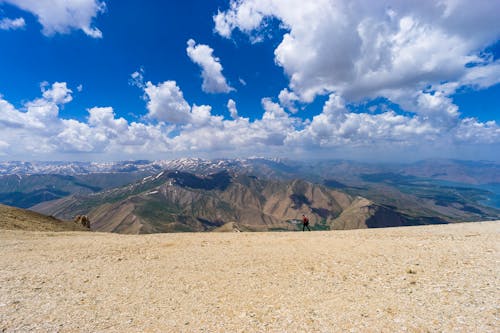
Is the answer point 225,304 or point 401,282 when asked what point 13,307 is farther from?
point 401,282

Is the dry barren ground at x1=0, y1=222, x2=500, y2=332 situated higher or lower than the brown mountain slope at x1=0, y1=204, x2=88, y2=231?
higher

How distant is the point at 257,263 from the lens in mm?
15758

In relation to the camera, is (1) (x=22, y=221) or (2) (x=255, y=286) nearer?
(2) (x=255, y=286)

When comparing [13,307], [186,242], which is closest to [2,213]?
[186,242]

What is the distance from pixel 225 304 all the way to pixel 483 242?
1951 centimetres

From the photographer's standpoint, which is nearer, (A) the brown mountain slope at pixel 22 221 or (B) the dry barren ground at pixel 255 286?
(B) the dry barren ground at pixel 255 286

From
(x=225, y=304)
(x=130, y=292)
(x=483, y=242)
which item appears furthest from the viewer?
(x=483, y=242)

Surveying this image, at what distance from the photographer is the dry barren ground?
28.8 feet

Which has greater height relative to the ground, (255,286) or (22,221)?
(255,286)

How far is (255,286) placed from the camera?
12320mm

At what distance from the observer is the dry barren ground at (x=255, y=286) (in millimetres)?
8789

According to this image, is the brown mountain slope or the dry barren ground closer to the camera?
the dry barren ground

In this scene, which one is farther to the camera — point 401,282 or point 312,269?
point 312,269

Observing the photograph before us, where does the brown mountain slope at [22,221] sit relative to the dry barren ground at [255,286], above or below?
below
